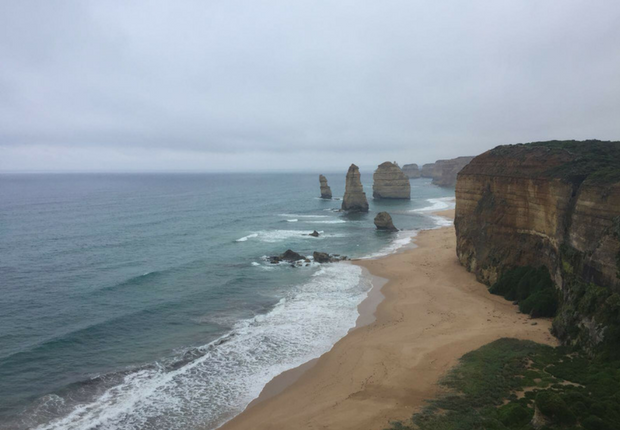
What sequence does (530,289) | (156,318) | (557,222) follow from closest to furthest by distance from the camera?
(557,222) → (530,289) → (156,318)

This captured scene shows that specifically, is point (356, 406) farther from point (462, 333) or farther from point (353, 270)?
point (353, 270)

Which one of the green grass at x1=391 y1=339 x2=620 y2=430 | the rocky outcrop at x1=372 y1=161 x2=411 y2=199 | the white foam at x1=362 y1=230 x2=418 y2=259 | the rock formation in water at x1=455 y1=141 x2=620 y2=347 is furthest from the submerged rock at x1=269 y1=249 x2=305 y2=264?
the rocky outcrop at x1=372 y1=161 x2=411 y2=199

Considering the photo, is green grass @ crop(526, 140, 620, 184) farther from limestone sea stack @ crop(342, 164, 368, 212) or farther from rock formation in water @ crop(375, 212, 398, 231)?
limestone sea stack @ crop(342, 164, 368, 212)

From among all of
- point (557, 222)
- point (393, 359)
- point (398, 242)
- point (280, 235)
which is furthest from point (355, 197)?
point (393, 359)

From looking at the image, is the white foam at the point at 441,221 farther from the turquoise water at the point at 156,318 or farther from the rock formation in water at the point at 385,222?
the turquoise water at the point at 156,318

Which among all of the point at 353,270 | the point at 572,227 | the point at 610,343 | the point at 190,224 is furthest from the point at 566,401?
the point at 190,224

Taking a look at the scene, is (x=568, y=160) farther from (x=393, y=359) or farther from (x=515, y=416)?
(x=515, y=416)
